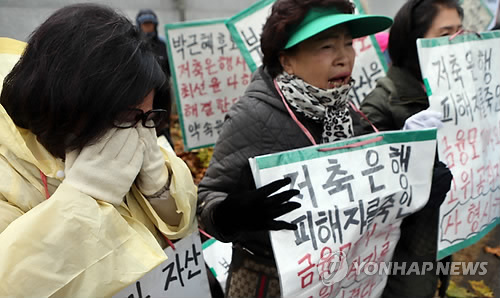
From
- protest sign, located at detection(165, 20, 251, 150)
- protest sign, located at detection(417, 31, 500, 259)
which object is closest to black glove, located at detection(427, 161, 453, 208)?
protest sign, located at detection(417, 31, 500, 259)

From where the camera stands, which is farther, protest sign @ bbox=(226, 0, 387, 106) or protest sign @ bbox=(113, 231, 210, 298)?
protest sign @ bbox=(226, 0, 387, 106)

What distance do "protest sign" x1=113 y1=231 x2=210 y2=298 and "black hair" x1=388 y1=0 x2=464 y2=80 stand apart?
164 cm

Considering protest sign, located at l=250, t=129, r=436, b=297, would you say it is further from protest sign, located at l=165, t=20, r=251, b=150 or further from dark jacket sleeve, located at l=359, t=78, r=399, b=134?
protest sign, located at l=165, t=20, r=251, b=150

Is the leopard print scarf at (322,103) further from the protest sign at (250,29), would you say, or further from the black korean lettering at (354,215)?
the protest sign at (250,29)

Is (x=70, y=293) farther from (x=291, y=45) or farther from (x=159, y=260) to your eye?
(x=291, y=45)

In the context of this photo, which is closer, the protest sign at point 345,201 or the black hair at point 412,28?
the protest sign at point 345,201

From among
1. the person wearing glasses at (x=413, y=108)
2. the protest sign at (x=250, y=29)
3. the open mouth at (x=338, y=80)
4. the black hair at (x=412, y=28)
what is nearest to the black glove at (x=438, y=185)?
the person wearing glasses at (x=413, y=108)

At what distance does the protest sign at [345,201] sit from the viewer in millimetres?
1264

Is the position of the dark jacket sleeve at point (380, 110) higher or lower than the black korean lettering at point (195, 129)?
higher

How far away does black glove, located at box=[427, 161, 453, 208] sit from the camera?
163 centimetres

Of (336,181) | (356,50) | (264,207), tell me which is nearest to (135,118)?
(264,207)

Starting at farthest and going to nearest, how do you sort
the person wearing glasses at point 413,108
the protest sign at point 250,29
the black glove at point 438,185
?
1. the protest sign at point 250,29
2. the person wearing glasses at point 413,108
3. the black glove at point 438,185

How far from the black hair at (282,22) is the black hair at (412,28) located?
0.70 metres

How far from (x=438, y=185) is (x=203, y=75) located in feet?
9.34
